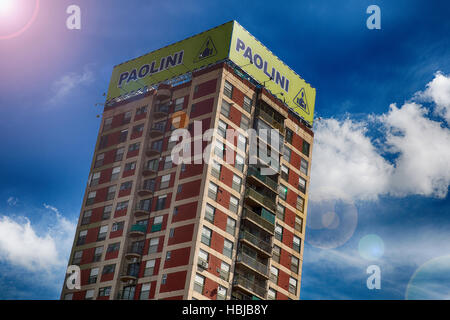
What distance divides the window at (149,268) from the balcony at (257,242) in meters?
12.1

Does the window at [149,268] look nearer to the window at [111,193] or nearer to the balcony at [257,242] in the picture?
the balcony at [257,242]

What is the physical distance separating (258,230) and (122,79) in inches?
1374

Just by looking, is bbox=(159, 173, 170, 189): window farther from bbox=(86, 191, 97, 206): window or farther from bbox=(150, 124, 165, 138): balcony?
bbox=(86, 191, 97, 206): window

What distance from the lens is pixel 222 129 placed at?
90.9 metres

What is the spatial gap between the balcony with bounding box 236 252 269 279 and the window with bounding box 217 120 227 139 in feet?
52.8

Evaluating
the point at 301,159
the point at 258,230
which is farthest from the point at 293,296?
the point at 301,159

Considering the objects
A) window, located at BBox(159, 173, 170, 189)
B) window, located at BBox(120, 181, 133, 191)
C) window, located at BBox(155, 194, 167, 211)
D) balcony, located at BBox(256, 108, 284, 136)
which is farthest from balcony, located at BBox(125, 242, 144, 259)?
balcony, located at BBox(256, 108, 284, 136)

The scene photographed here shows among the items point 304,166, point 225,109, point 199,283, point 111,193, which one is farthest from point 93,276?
point 304,166

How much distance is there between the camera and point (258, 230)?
9331 cm

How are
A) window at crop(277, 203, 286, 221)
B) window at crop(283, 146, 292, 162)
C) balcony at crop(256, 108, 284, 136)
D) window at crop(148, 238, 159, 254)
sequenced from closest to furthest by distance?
window at crop(148, 238, 159, 254) → balcony at crop(256, 108, 284, 136) → window at crop(277, 203, 286, 221) → window at crop(283, 146, 292, 162)

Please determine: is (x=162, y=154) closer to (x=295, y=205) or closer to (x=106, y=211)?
(x=106, y=211)

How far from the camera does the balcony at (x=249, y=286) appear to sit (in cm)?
8638

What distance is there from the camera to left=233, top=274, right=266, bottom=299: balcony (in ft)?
283

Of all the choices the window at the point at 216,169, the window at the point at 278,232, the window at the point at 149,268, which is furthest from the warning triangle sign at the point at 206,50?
the window at the point at 149,268
